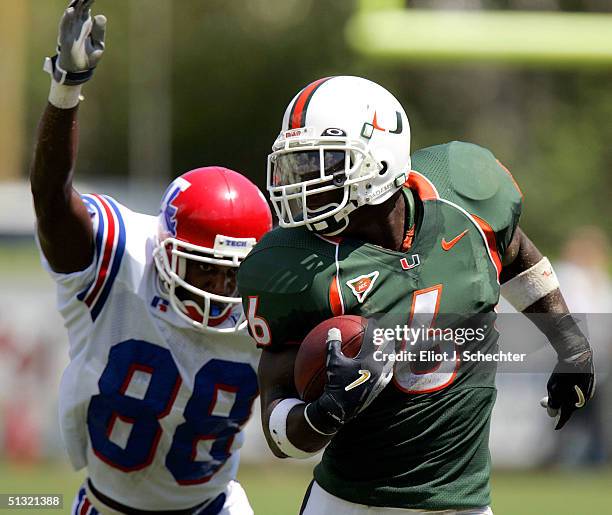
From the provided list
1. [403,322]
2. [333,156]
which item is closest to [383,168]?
[333,156]

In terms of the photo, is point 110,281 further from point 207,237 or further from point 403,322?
point 403,322

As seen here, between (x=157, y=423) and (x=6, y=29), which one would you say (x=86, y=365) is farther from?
(x=6, y=29)

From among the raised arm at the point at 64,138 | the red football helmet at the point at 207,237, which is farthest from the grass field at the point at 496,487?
the raised arm at the point at 64,138

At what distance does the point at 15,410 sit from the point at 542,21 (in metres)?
4.70

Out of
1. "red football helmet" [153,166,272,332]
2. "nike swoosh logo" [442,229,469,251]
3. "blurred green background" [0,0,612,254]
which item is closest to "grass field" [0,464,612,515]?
"red football helmet" [153,166,272,332]

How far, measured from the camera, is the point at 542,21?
5.29m

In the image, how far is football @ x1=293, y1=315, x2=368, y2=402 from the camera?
273 cm

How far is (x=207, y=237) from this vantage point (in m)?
3.56

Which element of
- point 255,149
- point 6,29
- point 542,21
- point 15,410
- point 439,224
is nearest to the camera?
point 439,224

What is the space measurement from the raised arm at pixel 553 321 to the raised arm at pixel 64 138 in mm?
1270

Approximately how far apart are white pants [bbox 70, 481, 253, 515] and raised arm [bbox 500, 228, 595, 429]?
1088mm

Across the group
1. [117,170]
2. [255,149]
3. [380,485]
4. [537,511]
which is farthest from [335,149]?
[117,170]

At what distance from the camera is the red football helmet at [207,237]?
11.6ft

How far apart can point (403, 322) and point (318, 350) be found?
1.01 ft
